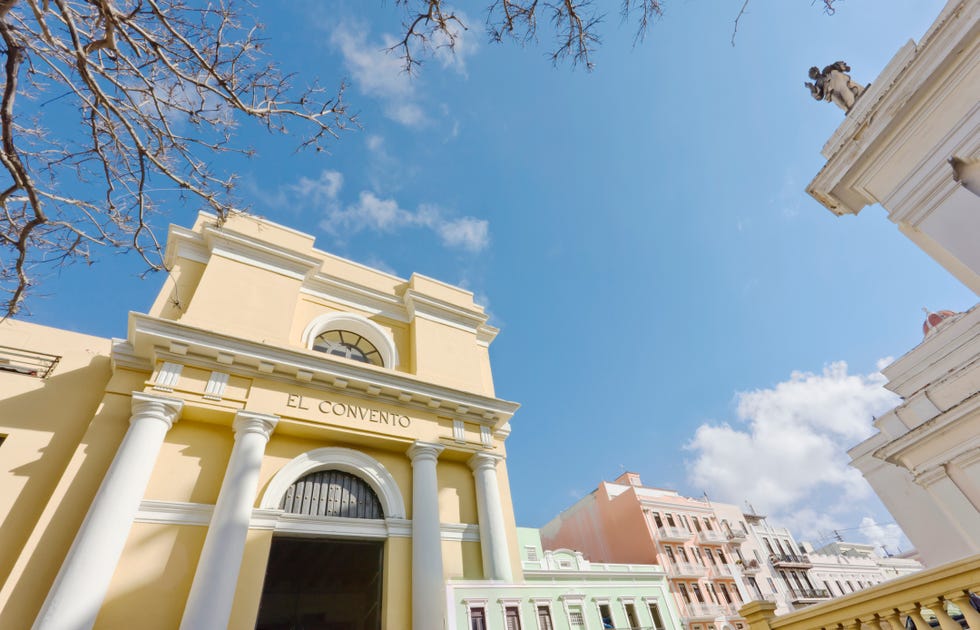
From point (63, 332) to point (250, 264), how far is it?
10.2 ft

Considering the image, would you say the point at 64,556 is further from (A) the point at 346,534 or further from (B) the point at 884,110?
(B) the point at 884,110

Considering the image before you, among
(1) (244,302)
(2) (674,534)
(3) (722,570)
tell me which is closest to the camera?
(1) (244,302)

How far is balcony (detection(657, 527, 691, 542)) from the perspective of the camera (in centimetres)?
2614

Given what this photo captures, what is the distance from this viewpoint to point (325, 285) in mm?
10148

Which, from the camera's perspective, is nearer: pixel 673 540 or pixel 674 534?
pixel 673 540

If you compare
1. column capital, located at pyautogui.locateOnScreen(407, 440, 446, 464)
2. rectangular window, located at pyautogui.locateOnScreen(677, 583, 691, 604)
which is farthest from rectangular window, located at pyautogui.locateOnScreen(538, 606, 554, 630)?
rectangular window, located at pyautogui.locateOnScreen(677, 583, 691, 604)

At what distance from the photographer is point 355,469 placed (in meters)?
7.75

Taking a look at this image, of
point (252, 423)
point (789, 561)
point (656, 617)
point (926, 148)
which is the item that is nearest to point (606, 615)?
point (656, 617)

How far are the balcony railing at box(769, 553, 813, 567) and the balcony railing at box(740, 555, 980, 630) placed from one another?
35.5 meters

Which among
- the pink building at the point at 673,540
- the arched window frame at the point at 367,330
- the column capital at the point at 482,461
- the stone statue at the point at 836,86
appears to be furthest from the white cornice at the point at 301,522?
the pink building at the point at 673,540

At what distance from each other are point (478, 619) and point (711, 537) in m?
28.7

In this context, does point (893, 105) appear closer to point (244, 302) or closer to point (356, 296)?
point (356, 296)

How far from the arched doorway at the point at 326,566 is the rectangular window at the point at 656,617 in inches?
570

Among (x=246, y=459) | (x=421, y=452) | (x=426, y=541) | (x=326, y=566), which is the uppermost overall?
(x=421, y=452)
